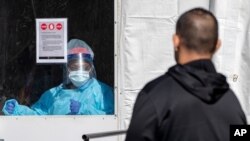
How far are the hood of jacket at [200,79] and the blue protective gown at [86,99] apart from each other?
9.65ft

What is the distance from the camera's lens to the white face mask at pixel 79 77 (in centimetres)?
543

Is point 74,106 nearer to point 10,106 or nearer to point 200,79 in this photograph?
point 10,106

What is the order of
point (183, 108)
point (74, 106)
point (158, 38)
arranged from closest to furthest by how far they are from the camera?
1. point (183, 108)
2. point (158, 38)
3. point (74, 106)

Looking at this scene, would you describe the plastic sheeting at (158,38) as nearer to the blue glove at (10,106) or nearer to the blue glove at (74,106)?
the blue glove at (74,106)

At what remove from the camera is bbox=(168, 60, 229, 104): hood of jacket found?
2.43 metres

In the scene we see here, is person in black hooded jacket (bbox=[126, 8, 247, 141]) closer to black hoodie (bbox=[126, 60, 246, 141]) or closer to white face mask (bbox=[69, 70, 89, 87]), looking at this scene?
black hoodie (bbox=[126, 60, 246, 141])

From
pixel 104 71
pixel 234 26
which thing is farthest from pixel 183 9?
pixel 104 71

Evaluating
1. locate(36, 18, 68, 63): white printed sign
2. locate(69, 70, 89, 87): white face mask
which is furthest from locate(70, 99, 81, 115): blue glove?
locate(36, 18, 68, 63): white printed sign

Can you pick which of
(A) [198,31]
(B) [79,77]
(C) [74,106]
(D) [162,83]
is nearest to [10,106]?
(C) [74,106]

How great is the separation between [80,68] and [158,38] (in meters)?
0.84

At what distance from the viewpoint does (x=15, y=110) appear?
5484 millimetres

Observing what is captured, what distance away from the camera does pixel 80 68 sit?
214 inches

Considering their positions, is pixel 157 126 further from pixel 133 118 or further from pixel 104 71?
pixel 104 71

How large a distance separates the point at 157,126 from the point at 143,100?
134 millimetres
